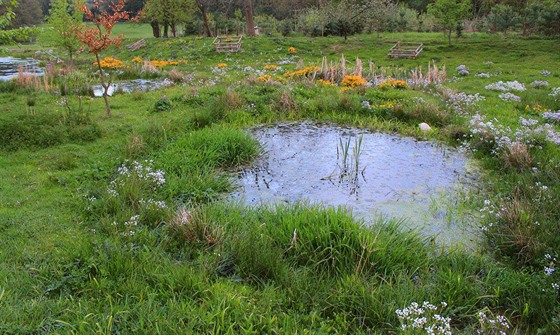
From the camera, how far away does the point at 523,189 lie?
21.5ft

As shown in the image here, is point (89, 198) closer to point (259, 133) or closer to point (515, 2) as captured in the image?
point (259, 133)

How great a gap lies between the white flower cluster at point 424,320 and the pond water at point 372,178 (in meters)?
2.00

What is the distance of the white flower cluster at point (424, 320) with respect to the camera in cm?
359

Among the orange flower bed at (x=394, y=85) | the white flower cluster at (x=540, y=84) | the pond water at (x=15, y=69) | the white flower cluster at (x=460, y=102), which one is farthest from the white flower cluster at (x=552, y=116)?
the pond water at (x=15, y=69)

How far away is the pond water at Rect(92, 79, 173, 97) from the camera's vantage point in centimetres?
1595

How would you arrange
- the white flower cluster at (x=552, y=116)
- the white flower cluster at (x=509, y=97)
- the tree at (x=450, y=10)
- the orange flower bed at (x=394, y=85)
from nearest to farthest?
the white flower cluster at (x=552, y=116), the white flower cluster at (x=509, y=97), the orange flower bed at (x=394, y=85), the tree at (x=450, y=10)

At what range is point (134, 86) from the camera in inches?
699

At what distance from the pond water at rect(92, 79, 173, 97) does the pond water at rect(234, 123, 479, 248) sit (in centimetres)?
808

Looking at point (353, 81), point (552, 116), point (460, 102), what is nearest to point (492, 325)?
point (552, 116)

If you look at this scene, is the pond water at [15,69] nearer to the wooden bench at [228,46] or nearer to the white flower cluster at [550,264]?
the wooden bench at [228,46]

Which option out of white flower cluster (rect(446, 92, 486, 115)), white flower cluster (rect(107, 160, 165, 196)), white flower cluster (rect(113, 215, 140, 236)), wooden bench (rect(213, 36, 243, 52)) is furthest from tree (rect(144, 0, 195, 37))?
white flower cluster (rect(113, 215, 140, 236))

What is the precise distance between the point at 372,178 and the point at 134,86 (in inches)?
520

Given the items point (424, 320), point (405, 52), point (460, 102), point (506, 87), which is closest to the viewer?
point (424, 320)

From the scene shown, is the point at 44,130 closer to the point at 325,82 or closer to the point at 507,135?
the point at 325,82
